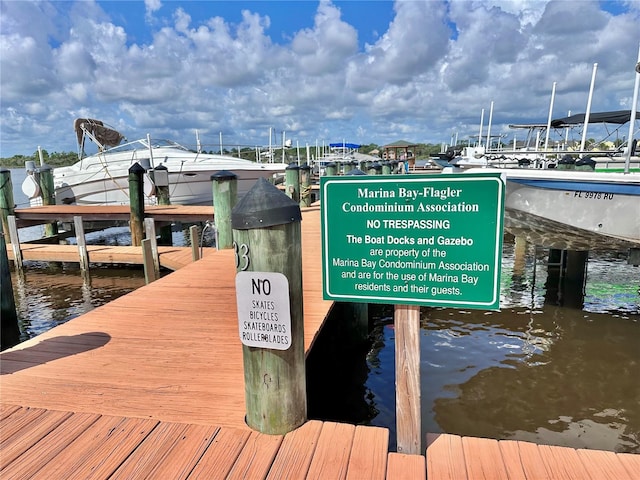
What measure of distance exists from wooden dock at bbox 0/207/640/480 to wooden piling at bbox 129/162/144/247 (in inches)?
306

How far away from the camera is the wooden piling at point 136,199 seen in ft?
35.8

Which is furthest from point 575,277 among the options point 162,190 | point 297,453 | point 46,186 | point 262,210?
point 46,186

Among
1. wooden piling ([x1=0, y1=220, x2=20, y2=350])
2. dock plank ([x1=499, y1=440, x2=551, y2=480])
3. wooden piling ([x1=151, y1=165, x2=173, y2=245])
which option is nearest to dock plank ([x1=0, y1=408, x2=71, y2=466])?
dock plank ([x1=499, y1=440, x2=551, y2=480])

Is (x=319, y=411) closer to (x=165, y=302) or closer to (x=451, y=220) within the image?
(x=165, y=302)

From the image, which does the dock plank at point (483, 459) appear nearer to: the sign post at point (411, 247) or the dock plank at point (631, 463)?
the sign post at point (411, 247)

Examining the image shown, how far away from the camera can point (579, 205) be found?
6465 mm

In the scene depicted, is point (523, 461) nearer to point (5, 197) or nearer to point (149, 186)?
point (5, 197)

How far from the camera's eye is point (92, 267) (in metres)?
11.8

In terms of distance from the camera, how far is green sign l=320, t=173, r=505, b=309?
206 centimetres

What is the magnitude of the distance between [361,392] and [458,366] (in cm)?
152

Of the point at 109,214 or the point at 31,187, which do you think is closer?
the point at 109,214

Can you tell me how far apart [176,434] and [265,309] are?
0.92 meters

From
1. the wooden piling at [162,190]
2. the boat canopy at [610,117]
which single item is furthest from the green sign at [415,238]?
the boat canopy at [610,117]

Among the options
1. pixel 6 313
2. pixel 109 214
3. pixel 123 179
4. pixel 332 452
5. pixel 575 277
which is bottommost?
pixel 575 277
